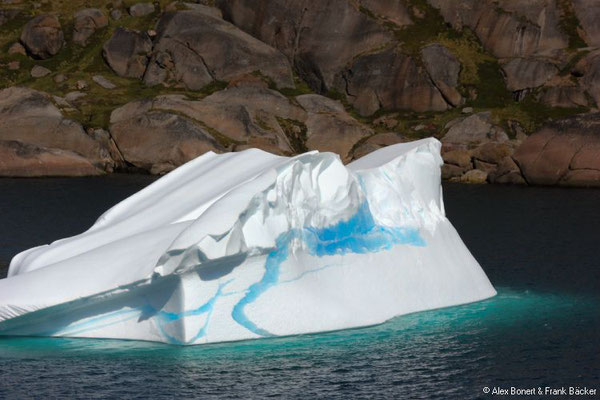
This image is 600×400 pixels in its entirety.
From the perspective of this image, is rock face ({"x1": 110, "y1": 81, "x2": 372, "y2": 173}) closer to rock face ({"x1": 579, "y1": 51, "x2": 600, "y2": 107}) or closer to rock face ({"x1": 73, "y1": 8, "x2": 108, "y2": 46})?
rock face ({"x1": 579, "y1": 51, "x2": 600, "y2": 107})

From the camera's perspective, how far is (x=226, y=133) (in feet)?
222

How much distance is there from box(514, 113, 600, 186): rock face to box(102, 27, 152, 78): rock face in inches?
1285

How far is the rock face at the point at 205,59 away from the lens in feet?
258

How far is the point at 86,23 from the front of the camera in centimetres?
8650

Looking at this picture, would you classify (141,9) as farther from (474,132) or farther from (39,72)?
(474,132)

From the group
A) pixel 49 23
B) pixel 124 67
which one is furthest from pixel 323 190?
pixel 49 23

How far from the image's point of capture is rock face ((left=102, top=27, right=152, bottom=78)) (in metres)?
81.1

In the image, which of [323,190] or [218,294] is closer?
[218,294]

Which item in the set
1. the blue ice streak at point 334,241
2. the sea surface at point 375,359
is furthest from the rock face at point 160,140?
the blue ice streak at point 334,241

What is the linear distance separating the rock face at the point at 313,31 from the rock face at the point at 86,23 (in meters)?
10.4

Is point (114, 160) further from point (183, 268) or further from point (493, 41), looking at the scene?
point (183, 268)

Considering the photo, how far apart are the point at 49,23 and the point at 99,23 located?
4.24 m

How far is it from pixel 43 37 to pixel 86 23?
153 inches

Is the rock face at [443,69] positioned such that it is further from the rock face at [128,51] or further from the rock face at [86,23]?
the rock face at [86,23]
